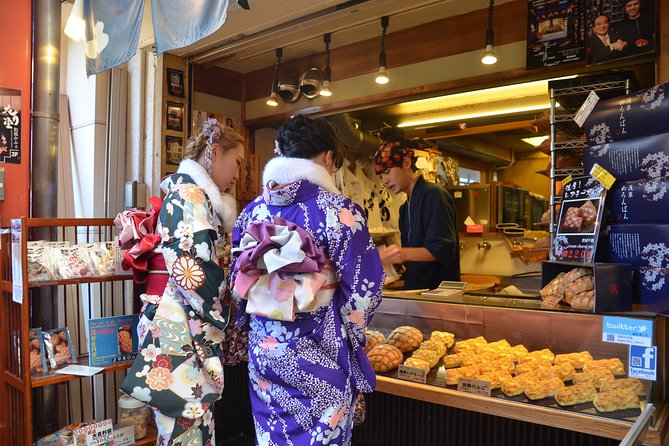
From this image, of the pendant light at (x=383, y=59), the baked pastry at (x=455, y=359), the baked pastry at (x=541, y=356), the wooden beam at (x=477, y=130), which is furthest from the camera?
the wooden beam at (x=477, y=130)

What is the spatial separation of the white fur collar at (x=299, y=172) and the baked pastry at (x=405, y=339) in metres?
1.06

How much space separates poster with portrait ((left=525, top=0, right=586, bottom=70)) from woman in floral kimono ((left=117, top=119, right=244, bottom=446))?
7.35ft

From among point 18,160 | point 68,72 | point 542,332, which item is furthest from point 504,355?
point 68,72

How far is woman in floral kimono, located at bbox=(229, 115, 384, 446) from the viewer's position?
1979mm

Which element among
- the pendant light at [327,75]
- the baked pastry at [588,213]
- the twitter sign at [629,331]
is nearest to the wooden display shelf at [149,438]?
the twitter sign at [629,331]

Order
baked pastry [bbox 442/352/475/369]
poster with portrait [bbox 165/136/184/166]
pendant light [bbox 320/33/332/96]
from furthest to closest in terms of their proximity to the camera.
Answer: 1. poster with portrait [bbox 165/136/184/166]
2. pendant light [bbox 320/33/332/96]
3. baked pastry [bbox 442/352/475/369]

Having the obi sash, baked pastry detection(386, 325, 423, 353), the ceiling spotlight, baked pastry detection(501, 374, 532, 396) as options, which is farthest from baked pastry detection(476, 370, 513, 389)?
the ceiling spotlight

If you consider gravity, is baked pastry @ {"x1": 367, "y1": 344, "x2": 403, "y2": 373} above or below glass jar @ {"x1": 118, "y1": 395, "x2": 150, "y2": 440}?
above

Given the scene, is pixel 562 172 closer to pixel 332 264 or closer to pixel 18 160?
pixel 332 264

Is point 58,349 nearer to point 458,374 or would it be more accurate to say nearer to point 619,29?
point 458,374

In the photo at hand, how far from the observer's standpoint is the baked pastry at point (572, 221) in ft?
7.22

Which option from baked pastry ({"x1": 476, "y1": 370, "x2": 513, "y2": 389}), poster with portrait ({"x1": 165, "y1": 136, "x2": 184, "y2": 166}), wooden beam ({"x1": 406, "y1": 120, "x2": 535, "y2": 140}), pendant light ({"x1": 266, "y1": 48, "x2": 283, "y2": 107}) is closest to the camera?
baked pastry ({"x1": 476, "y1": 370, "x2": 513, "y2": 389})

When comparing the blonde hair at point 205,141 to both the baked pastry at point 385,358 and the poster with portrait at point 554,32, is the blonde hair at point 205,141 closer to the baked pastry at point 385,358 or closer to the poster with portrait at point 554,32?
the baked pastry at point 385,358

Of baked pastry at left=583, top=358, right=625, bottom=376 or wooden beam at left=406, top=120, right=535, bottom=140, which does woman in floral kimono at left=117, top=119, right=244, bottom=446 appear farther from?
wooden beam at left=406, top=120, right=535, bottom=140
